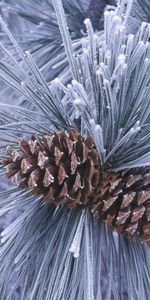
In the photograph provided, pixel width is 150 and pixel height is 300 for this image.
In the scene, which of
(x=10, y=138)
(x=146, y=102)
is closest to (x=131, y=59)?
(x=146, y=102)

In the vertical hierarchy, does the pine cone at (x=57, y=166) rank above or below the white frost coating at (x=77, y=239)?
above

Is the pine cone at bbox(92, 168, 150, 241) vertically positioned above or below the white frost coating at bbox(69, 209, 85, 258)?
above

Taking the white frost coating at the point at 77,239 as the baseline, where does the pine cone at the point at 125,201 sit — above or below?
above
